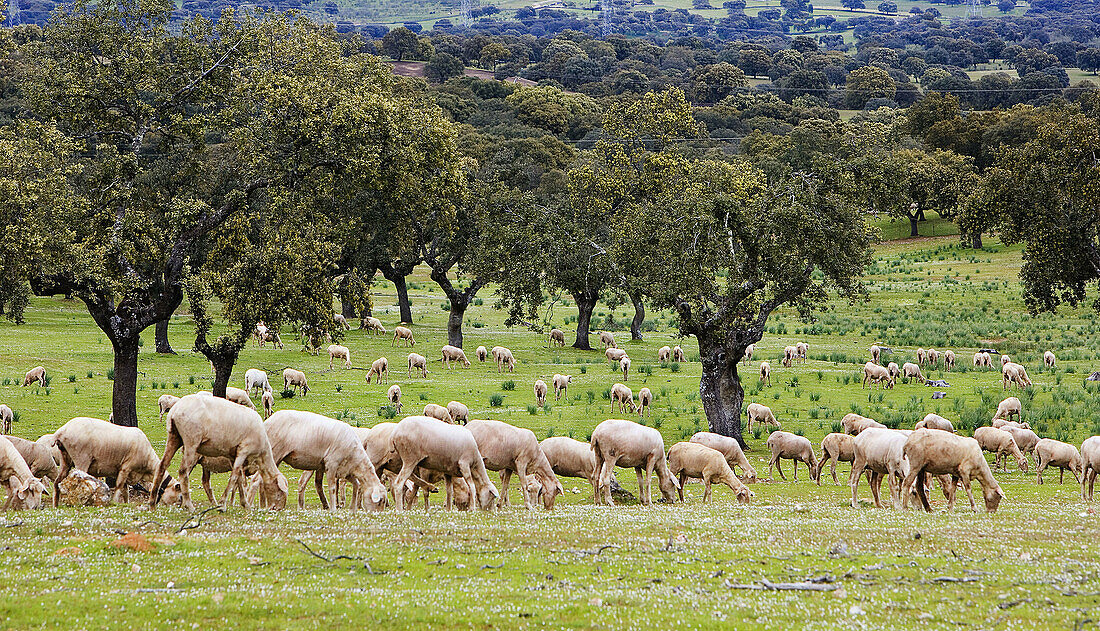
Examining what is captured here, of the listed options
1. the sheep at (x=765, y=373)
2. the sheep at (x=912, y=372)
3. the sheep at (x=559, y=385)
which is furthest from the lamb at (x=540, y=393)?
the sheep at (x=912, y=372)

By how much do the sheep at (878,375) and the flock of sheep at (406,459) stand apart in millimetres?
14553

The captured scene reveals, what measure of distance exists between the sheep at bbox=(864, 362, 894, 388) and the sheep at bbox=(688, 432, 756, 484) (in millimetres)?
16614

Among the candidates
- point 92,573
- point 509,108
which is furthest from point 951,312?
point 509,108

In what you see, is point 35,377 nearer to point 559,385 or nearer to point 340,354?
point 340,354

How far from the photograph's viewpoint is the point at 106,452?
1678 cm

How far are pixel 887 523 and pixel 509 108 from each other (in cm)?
12160

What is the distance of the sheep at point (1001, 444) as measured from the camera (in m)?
24.6

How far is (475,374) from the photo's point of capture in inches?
1658

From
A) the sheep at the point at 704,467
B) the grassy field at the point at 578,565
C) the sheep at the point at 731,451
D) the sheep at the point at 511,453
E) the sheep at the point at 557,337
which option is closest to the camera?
the grassy field at the point at 578,565

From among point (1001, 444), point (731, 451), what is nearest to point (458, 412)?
point (731, 451)

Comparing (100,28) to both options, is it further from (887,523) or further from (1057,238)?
(1057,238)

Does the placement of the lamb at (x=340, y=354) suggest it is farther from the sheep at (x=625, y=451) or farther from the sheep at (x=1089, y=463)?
the sheep at (x=1089, y=463)

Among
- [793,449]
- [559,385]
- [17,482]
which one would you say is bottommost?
[793,449]

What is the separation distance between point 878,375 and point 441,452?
26.6 m
